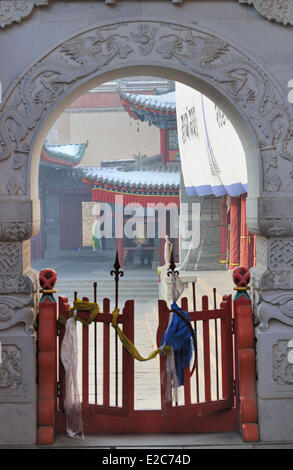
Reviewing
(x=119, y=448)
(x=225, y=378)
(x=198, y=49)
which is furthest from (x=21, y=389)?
(x=198, y=49)

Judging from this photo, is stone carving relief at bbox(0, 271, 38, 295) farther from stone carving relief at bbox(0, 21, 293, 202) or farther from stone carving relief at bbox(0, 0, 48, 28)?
stone carving relief at bbox(0, 0, 48, 28)

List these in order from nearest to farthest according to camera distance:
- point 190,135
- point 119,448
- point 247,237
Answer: point 119,448 → point 247,237 → point 190,135

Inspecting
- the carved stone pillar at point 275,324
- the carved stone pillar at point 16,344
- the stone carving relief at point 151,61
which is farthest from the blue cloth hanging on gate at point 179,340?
the stone carving relief at point 151,61

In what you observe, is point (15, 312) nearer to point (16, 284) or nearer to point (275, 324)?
point (16, 284)

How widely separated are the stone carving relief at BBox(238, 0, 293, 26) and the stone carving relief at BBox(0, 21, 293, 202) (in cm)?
28

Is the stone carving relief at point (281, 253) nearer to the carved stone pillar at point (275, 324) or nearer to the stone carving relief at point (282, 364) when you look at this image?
the carved stone pillar at point (275, 324)

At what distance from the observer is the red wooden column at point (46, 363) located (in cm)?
355

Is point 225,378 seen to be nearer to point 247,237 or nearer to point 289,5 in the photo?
point 289,5

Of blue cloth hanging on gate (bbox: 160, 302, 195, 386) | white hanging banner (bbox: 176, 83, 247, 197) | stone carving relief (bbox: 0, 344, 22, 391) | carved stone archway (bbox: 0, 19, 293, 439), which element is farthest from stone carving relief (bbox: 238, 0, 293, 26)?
white hanging banner (bbox: 176, 83, 247, 197)

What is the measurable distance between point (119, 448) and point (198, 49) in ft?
7.90

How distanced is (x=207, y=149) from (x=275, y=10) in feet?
24.4

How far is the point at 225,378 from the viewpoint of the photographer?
383cm

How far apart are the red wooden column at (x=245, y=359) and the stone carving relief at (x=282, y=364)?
0.45 feet

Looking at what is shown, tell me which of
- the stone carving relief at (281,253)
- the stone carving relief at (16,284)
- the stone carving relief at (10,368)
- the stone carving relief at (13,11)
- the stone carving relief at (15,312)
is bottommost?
the stone carving relief at (10,368)
